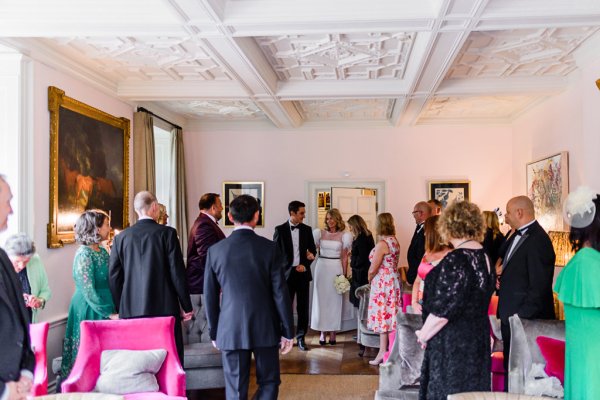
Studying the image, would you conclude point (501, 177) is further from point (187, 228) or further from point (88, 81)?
point (88, 81)

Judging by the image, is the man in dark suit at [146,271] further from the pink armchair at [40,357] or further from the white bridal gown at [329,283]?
the white bridal gown at [329,283]

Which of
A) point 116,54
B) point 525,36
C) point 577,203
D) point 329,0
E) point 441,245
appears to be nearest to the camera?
point 577,203

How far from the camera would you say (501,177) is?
887 centimetres

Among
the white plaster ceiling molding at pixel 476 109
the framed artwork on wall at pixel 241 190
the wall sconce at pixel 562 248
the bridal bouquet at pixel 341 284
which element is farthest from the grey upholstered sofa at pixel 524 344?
the framed artwork on wall at pixel 241 190

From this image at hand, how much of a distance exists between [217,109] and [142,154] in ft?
5.70

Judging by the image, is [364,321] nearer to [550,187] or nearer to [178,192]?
[550,187]

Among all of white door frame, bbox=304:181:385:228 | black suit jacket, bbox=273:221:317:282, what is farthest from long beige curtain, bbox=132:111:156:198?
white door frame, bbox=304:181:385:228

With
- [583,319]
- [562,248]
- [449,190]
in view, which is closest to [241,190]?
[449,190]

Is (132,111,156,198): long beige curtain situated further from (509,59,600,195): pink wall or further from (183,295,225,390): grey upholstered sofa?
(509,59,600,195): pink wall

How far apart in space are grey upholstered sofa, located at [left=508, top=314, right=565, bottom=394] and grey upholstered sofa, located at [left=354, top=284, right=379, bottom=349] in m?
2.89

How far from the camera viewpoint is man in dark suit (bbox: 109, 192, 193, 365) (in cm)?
438

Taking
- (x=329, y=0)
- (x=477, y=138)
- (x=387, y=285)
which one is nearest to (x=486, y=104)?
(x=477, y=138)

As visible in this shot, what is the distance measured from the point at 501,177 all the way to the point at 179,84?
17.4ft

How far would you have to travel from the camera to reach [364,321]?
22.0ft
